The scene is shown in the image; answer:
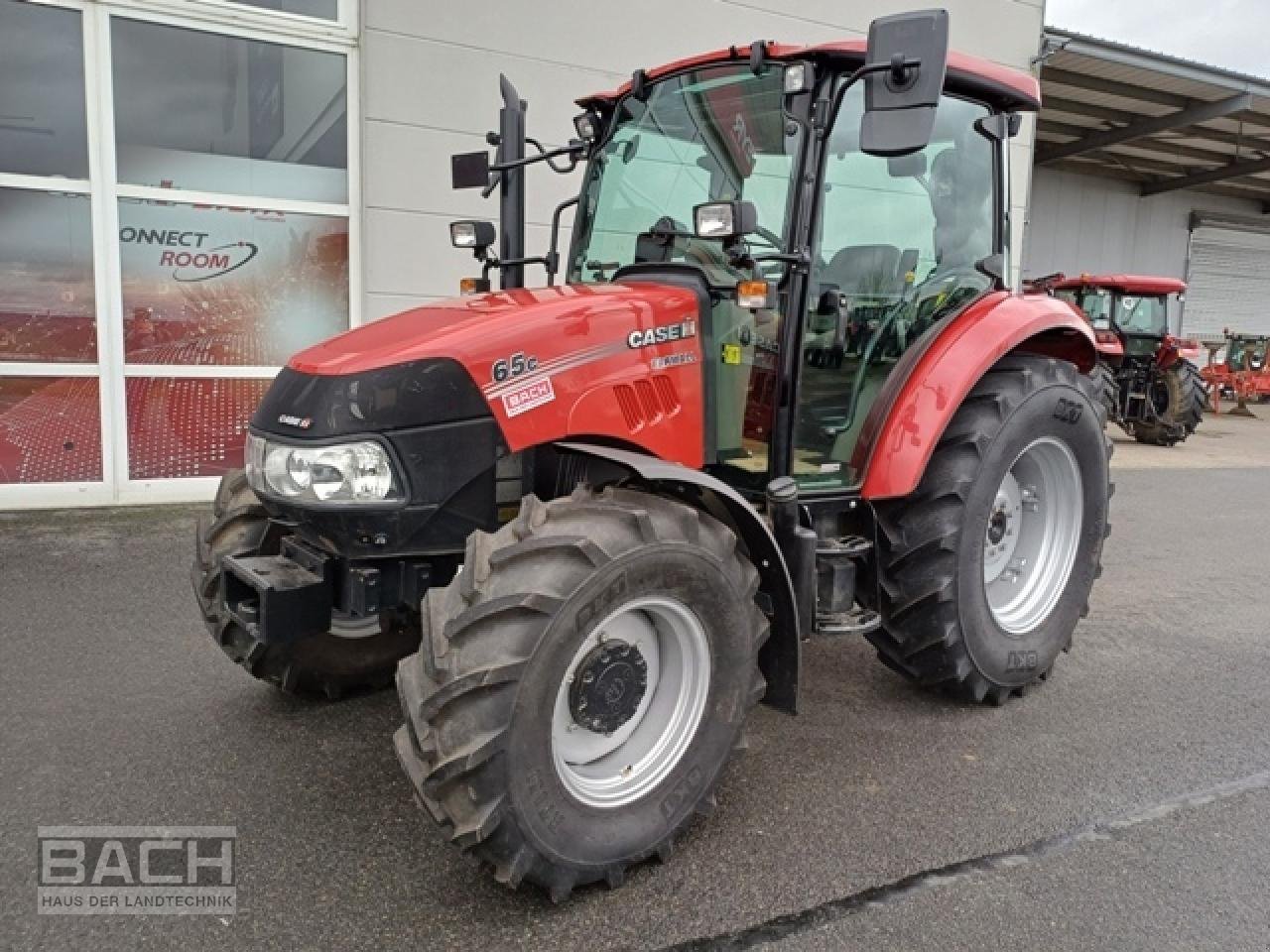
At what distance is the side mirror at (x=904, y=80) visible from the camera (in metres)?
2.51

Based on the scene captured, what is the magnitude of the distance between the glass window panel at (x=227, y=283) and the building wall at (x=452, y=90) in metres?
0.40

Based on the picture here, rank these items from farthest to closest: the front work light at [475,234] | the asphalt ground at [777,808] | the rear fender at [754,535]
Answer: the front work light at [475,234], the rear fender at [754,535], the asphalt ground at [777,808]

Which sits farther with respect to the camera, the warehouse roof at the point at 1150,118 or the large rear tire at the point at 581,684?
the warehouse roof at the point at 1150,118

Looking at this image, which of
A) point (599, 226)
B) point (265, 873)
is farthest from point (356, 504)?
Answer: point (599, 226)

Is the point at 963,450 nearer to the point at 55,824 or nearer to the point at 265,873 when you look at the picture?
the point at 265,873

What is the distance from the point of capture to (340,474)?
96.7 inches

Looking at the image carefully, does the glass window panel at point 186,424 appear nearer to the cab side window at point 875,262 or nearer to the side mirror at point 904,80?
the cab side window at point 875,262

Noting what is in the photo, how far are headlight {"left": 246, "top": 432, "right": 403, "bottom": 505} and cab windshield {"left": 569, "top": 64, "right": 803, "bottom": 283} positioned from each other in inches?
49.5

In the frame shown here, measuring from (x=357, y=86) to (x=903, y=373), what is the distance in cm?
552

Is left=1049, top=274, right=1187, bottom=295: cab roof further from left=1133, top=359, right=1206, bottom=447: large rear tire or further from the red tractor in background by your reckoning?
the red tractor in background

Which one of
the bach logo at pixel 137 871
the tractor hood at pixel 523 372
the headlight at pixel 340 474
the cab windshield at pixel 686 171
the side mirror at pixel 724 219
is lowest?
the bach logo at pixel 137 871

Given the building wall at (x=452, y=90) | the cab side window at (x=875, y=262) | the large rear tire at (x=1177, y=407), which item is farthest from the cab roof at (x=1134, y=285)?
the cab side window at (x=875, y=262)

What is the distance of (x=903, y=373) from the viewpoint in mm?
3432

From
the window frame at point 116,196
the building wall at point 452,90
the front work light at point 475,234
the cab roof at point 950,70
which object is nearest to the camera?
the cab roof at point 950,70
